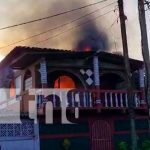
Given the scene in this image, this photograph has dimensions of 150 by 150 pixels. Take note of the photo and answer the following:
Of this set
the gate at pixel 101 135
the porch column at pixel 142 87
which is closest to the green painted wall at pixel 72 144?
the gate at pixel 101 135

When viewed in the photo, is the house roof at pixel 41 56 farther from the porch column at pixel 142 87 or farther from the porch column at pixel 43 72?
the porch column at pixel 142 87

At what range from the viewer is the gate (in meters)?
24.0

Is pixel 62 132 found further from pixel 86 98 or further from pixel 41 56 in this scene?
pixel 41 56

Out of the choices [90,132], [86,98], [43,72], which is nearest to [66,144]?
[90,132]

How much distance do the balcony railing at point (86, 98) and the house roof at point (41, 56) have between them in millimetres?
2182

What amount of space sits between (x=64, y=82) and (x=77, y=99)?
4.86 m

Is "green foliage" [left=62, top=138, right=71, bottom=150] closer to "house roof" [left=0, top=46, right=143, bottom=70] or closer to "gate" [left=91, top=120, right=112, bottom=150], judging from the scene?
"gate" [left=91, top=120, right=112, bottom=150]

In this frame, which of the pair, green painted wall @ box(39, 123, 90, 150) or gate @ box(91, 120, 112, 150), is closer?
green painted wall @ box(39, 123, 90, 150)

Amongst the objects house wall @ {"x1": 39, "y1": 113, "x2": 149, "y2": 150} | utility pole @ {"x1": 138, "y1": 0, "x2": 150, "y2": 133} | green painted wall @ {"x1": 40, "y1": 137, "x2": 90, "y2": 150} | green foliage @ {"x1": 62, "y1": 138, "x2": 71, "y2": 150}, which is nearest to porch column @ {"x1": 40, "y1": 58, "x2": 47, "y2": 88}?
house wall @ {"x1": 39, "y1": 113, "x2": 149, "y2": 150}

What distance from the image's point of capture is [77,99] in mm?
23156

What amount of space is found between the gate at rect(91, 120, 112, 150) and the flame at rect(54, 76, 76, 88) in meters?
3.87

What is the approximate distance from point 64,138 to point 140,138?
5045 mm

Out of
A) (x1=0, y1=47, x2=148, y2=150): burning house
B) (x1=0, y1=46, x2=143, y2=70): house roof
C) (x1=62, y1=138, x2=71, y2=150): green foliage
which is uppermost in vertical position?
(x1=0, y1=46, x2=143, y2=70): house roof

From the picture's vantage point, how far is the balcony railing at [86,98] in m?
22.8
